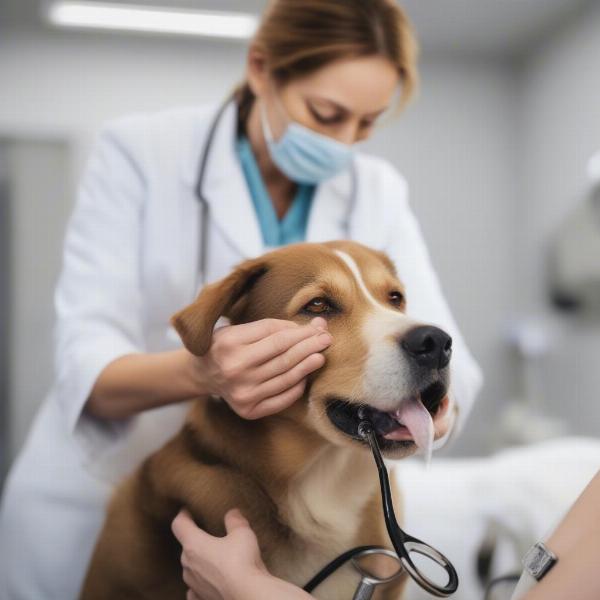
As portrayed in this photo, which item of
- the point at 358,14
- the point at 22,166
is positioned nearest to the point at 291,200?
the point at 358,14

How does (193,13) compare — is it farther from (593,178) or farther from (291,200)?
(593,178)

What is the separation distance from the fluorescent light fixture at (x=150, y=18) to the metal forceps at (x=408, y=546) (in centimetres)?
152

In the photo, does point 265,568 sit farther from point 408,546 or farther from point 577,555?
point 577,555

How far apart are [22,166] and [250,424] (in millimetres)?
2013

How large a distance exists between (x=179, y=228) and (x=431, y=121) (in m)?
1.19

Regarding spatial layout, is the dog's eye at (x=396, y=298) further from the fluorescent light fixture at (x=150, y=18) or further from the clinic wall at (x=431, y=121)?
the fluorescent light fixture at (x=150, y=18)

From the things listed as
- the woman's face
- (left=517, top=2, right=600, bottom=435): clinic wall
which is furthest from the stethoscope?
(left=517, top=2, right=600, bottom=435): clinic wall

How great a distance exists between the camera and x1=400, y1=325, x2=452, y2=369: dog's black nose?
63 centimetres

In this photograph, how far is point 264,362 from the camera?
65cm

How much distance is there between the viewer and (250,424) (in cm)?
78

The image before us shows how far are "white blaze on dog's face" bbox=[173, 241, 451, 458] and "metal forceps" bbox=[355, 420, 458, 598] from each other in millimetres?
15

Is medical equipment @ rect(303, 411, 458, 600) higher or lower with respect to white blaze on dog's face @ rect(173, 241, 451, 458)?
lower

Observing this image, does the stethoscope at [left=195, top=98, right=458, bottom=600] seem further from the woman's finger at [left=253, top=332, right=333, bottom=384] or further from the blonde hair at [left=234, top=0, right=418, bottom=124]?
the blonde hair at [left=234, top=0, right=418, bottom=124]

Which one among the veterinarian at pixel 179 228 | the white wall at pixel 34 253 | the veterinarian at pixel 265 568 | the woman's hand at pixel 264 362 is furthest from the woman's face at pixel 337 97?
the white wall at pixel 34 253
